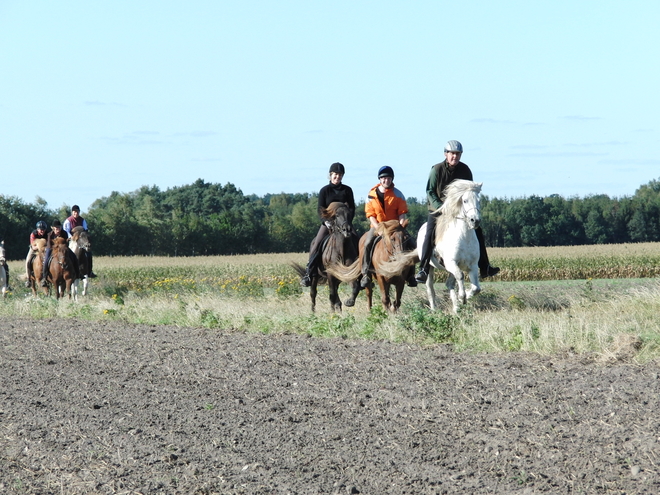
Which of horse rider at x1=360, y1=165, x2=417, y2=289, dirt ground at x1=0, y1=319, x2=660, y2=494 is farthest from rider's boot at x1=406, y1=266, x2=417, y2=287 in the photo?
dirt ground at x1=0, y1=319, x2=660, y2=494

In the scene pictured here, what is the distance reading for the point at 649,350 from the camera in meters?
8.07

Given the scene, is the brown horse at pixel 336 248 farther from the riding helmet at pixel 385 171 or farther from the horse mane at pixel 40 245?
the horse mane at pixel 40 245

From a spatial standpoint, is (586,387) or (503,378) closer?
(586,387)

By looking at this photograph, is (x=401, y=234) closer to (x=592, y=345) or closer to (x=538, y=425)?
(x=592, y=345)

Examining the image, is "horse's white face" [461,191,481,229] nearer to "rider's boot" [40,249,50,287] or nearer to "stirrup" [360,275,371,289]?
"stirrup" [360,275,371,289]

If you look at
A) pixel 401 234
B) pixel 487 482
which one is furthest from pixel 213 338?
pixel 487 482

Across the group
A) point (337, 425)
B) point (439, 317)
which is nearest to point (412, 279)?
point (439, 317)

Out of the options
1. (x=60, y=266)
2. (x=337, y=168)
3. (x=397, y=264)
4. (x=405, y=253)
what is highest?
(x=337, y=168)

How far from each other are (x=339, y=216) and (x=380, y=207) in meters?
0.69

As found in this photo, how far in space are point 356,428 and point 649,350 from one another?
11.0ft

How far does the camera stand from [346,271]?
1382 cm

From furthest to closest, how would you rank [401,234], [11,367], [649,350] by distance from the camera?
[401,234], [11,367], [649,350]

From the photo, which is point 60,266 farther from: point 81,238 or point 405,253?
point 405,253

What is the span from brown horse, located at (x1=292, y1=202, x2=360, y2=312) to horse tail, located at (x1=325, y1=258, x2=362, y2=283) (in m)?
0.08
